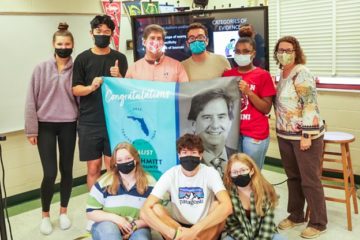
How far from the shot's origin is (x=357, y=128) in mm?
3916

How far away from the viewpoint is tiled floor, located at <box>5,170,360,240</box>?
3.07 metres

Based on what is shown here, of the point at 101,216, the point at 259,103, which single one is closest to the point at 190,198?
the point at 101,216

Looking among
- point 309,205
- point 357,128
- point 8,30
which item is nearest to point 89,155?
point 8,30

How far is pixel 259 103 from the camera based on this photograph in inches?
105

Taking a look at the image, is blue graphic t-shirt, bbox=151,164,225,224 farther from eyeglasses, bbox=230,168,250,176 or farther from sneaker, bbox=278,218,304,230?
sneaker, bbox=278,218,304,230

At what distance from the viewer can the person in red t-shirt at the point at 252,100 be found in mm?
2666

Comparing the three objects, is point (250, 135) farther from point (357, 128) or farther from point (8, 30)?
point (8, 30)

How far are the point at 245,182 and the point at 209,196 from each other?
0.23m

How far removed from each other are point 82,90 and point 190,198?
44.2 inches

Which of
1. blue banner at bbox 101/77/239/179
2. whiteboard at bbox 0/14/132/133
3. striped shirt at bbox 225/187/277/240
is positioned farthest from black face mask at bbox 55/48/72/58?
striped shirt at bbox 225/187/277/240

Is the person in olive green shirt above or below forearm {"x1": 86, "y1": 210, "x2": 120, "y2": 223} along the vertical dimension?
above

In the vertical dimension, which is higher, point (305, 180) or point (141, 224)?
point (305, 180)

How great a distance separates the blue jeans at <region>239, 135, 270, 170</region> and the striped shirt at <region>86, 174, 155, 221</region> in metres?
0.71

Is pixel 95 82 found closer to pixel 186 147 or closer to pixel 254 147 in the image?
pixel 186 147
